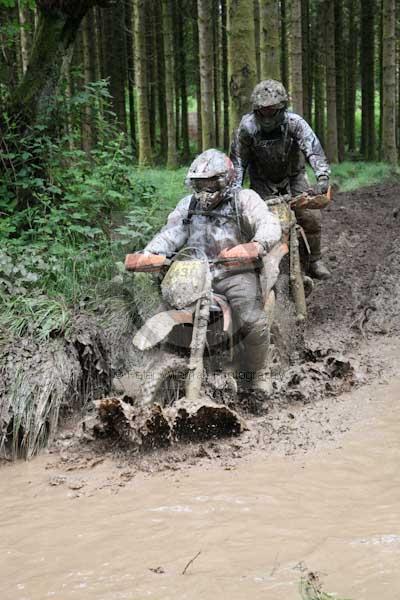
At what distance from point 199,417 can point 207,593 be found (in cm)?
158

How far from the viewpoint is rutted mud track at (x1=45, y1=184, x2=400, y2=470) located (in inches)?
160

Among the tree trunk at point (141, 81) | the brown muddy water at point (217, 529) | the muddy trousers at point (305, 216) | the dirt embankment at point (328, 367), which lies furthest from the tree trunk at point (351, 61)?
the brown muddy water at point (217, 529)

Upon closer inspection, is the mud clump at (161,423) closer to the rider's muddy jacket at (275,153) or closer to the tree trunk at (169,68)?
the rider's muddy jacket at (275,153)

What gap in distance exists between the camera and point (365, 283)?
7.77 m

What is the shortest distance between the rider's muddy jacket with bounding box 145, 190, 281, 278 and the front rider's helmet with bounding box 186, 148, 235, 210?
0.10 meters

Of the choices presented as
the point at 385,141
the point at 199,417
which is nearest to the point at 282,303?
the point at 199,417

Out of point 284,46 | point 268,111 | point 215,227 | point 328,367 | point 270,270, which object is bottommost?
point 328,367

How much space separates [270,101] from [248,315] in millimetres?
Answer: 2390

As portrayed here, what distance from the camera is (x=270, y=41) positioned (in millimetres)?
10172

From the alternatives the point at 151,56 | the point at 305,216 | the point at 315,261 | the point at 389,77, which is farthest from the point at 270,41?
the point at 151,56

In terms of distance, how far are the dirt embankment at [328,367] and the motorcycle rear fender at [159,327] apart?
2.08 feet

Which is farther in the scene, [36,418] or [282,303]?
[282,303]

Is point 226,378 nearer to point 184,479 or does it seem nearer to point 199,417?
point 199,417

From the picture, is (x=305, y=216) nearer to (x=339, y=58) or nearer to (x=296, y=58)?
(x=296, y=58)
